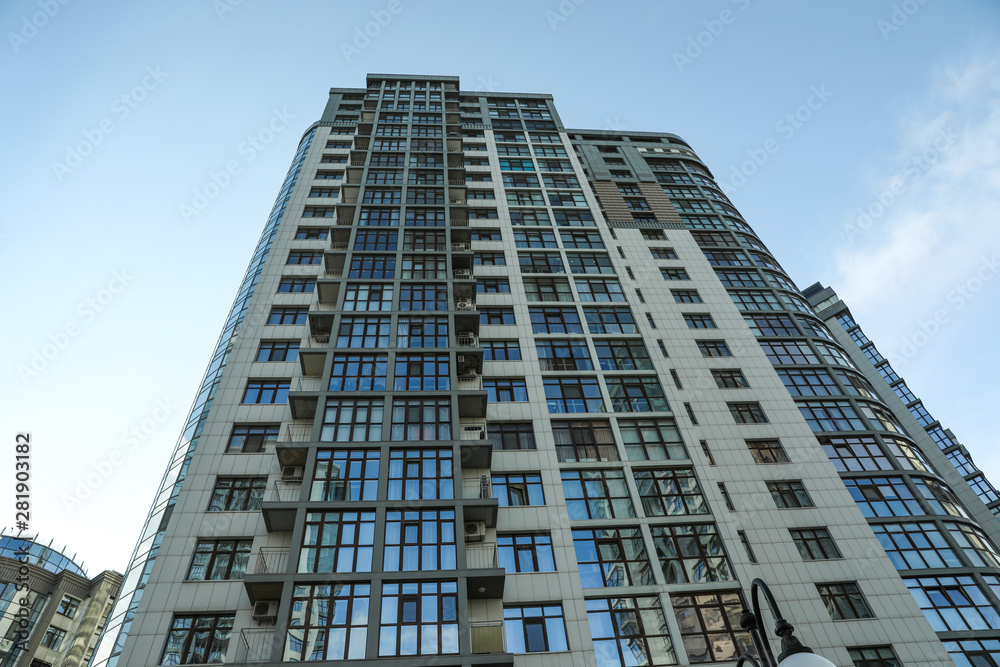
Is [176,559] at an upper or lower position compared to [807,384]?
lower

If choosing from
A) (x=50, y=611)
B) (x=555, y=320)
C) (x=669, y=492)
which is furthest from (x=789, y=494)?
(x=50, y=611)

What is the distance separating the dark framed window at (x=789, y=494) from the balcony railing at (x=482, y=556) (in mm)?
15670

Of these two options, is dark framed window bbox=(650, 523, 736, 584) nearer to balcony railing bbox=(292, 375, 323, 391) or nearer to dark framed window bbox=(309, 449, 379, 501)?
dark framed window bbox=(309, 449, 379, 501)

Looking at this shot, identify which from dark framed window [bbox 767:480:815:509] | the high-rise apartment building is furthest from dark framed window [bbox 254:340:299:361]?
dark framed window [bbox 767:480:815:509]

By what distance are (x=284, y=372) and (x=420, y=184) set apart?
19704mm

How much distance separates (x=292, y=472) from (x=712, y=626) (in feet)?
65.7

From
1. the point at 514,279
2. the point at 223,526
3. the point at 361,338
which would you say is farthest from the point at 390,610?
the point at 514,279

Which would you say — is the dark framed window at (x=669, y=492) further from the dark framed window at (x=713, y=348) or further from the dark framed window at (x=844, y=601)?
the dark framed window at (x=713, y=348)

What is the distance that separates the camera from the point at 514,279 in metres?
41.2

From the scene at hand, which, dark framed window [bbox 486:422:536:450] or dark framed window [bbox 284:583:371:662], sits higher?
dark framed window [bbox 486:422:536:450]

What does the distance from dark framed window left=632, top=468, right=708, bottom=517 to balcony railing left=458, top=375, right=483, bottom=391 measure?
959cm

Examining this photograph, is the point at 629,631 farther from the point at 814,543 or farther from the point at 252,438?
the point at 252,438

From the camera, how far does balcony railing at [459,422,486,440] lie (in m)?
30.3

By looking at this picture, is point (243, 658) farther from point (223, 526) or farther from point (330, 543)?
point (223, 526)
